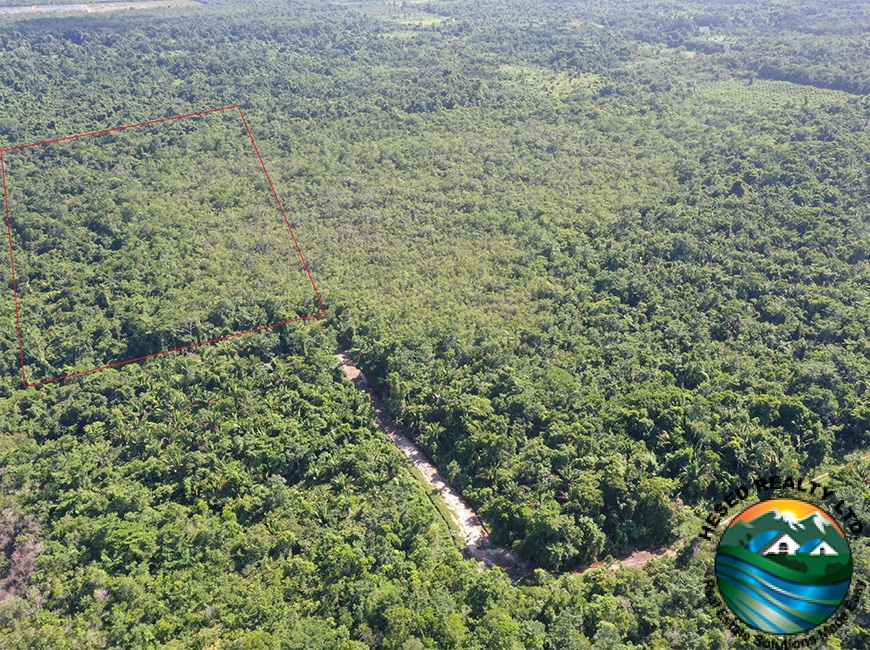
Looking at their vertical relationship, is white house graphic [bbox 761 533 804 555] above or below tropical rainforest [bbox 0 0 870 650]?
above

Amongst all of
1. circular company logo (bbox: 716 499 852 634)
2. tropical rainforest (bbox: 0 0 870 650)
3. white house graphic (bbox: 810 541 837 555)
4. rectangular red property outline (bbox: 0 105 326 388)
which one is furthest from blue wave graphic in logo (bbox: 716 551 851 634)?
rectangular red property outline (bbox: 0 105 326 388)

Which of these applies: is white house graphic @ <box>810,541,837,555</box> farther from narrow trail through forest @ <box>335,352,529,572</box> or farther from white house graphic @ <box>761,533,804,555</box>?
narrow trail through forest @ <box>335,352,529,572</box>

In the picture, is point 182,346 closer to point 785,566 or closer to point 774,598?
point 774,598

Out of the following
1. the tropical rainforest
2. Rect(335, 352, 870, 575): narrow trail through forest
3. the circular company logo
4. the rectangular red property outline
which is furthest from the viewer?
the rectangular red property outline

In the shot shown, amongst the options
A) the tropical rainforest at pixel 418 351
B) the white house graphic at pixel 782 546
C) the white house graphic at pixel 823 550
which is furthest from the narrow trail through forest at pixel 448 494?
the white house graphic at pixel 823 550

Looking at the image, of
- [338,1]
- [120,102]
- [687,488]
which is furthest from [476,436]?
[338,1]

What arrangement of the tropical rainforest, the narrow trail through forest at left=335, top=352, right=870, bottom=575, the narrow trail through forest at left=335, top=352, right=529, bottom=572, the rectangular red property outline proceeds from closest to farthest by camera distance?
the tropical rainforest, the narrow trail through forest at left=335, top=352, right=870, bottom=575, the narrow trail through forest at left=335, top=352, right=529, bottom=572, the rectangular red property outline

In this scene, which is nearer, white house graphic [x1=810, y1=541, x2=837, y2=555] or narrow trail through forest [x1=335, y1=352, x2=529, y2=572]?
white house graphic [x1=810, y1=541, x2=837, y2=555]

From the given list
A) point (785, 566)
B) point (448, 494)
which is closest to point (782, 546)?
point (785, 566)
